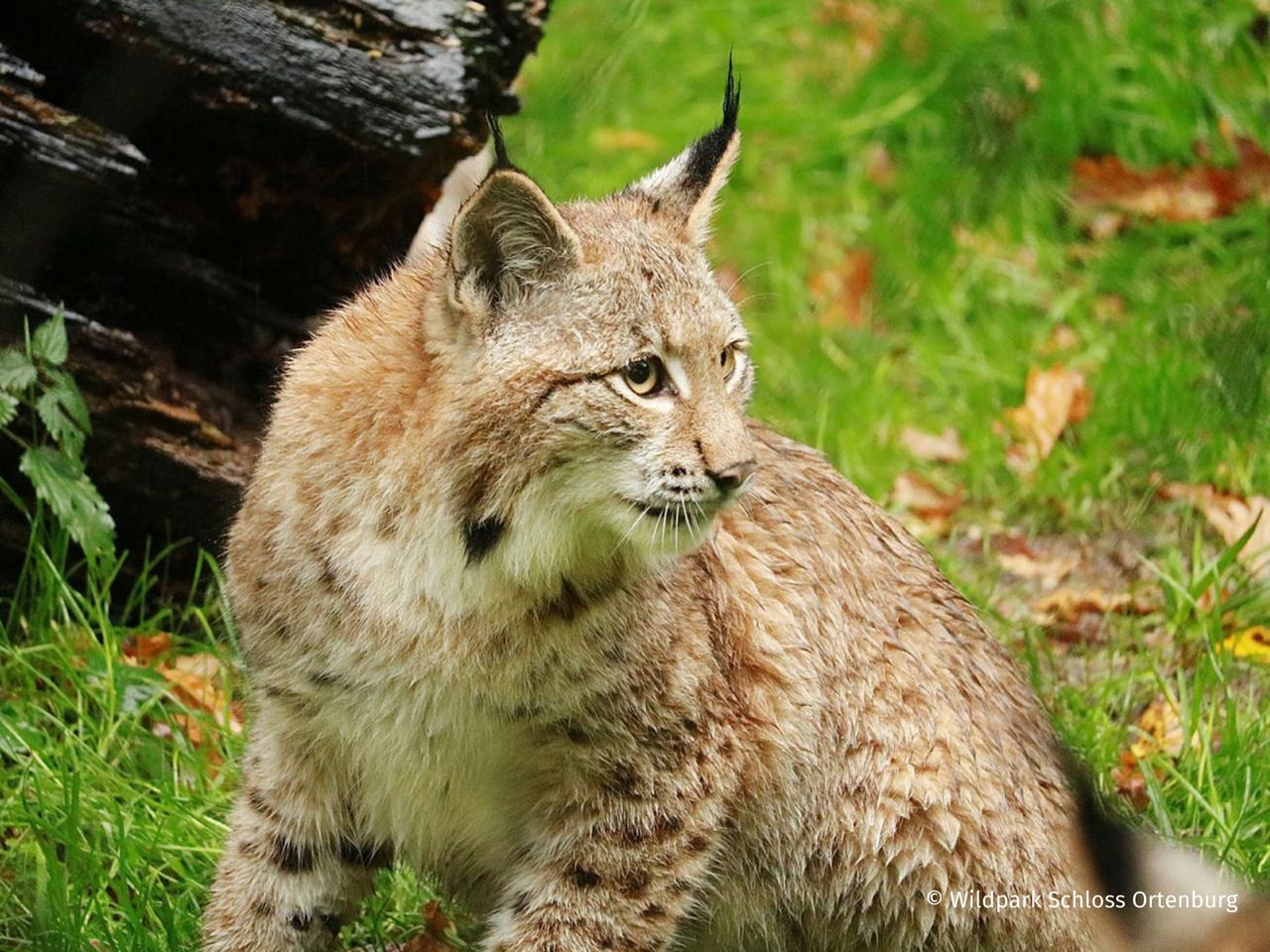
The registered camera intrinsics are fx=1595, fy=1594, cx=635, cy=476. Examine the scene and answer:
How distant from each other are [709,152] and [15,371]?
5.96 ft

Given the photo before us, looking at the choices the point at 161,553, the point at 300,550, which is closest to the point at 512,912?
the point at 300,550

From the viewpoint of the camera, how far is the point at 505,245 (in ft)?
10.3

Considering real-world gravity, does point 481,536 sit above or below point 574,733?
above

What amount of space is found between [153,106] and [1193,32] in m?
5.04

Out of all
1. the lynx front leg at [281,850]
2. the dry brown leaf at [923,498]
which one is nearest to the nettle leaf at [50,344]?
the lynx front leg at [281,850]

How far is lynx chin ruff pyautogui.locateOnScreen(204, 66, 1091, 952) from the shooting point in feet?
10.3

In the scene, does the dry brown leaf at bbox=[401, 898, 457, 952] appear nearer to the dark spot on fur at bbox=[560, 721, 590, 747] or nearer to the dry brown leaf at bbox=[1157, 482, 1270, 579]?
the dark spot on fur at bbox=[560, 721, 590, 747]

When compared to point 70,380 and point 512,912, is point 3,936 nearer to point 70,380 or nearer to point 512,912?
point 512,912

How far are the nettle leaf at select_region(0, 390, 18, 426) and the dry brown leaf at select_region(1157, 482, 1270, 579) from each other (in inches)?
143

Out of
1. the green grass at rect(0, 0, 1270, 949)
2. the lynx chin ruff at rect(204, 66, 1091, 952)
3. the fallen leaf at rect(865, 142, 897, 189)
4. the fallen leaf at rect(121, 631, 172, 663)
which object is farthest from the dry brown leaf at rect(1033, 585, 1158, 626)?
the fallen leaf at rect(865, 142, 897, 189)

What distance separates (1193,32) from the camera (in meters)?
7.31

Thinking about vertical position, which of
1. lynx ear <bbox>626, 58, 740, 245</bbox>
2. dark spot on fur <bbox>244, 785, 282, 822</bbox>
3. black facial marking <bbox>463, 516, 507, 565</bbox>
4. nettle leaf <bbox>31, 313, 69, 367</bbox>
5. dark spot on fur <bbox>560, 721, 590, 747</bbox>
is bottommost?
dark spot on fur <bbox>244, 785, 282, 822</bbox>

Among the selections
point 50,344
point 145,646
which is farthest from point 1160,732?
point 50,344

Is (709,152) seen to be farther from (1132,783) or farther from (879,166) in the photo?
(879,166)
